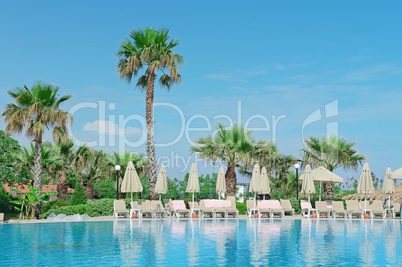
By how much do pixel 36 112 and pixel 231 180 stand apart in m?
11.9

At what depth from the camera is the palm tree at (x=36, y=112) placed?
2336cm

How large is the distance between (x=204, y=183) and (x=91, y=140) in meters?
8.92

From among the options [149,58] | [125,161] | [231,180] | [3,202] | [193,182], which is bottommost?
[3,202]

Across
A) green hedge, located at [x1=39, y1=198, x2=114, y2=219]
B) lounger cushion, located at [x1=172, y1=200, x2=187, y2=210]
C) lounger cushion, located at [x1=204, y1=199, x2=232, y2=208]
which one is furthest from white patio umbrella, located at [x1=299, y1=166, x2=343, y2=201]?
green hedge, located at [x1=39, y1=198, x2=114, y2=219]

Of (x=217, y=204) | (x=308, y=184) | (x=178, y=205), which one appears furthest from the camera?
(x=308, y=184)

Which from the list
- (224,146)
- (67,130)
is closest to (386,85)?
(224,146)

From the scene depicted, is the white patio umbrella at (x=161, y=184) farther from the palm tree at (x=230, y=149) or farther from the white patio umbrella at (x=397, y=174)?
the white patio umbrella at (x=397, y=174)

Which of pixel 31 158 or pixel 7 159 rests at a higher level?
pixel 31 158

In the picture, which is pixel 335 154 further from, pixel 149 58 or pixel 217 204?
pixel 149 58

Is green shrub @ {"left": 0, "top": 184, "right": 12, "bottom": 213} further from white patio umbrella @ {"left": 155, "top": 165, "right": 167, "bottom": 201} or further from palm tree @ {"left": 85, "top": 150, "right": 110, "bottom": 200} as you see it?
white patio umbrella @ {"left": 155, "top": 165, "right": 167, "bottom": 201}

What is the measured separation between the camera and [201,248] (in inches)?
425

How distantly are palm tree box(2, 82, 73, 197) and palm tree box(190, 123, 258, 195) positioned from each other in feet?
28.0

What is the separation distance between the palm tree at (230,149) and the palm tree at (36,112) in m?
8.52

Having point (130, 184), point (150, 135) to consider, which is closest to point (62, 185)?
point (150, 135)
